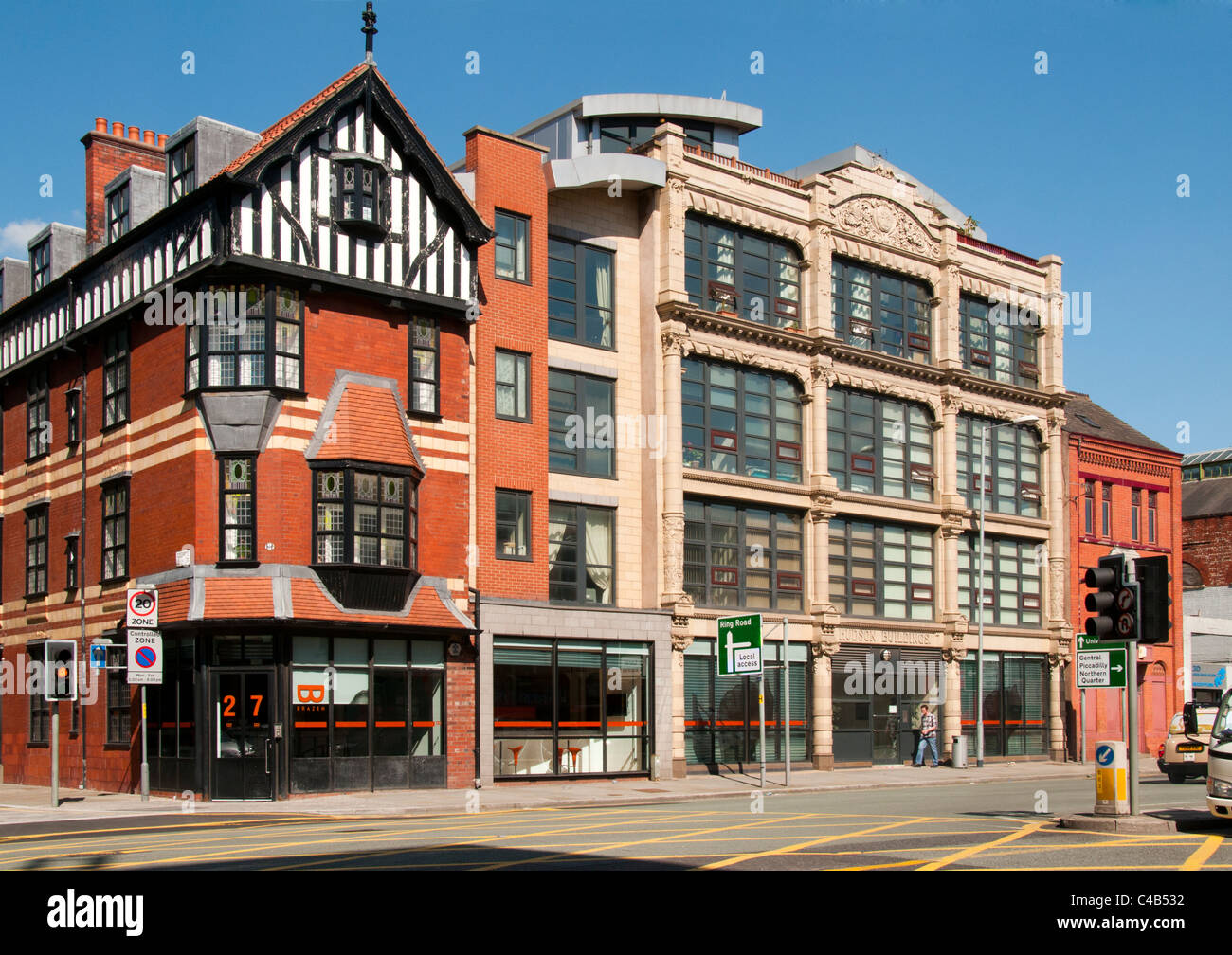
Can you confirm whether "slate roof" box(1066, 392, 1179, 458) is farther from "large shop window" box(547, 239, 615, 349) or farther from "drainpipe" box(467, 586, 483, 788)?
"drainpipe" box(467, 586, 483, 788)

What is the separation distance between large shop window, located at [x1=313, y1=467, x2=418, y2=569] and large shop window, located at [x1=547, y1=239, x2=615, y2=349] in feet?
24.1

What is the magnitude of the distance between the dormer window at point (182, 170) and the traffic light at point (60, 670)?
10.7 m

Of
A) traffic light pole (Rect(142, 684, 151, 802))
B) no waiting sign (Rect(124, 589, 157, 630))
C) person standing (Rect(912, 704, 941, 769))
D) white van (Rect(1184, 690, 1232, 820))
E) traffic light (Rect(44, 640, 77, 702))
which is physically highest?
no waiting sign (Rect(124, 589, 157, 630))

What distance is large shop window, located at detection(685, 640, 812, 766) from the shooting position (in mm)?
36375

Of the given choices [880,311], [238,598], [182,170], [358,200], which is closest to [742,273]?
[880,311]

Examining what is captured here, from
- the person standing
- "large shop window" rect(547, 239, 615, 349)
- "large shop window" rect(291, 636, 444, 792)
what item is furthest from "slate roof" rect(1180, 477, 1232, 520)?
"large shop window" rect(291, 636, 444, 792)

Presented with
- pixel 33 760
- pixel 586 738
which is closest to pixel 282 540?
pixel 586 738

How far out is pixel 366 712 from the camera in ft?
94.9

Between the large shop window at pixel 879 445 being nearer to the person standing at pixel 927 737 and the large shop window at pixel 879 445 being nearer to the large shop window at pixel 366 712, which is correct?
the person standing at pixel 927 737

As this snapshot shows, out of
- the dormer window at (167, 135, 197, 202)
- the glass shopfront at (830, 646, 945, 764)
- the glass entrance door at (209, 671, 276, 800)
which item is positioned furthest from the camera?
the glass shopfront at (830, 646, 945, 764)

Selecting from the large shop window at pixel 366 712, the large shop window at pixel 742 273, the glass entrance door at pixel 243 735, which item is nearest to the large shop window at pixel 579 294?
the large shop window at pixel 742 273

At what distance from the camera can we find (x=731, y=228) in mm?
38969
